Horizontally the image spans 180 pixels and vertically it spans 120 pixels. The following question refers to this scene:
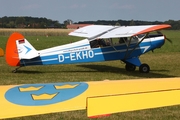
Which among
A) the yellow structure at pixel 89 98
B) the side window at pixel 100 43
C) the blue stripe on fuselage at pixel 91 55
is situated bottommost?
the blue stripe on fuselage at pixel 91 55

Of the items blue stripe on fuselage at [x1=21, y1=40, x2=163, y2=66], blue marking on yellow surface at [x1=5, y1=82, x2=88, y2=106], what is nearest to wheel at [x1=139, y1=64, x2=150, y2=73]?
blue stripe on fuselage at [x1=21, y1=40, x2=163, y2=66]

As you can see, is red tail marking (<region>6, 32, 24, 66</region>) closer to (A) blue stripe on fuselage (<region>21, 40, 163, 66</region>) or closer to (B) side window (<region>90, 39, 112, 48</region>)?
(A) blue stripe on fuselage (<region>21, 40, 163, 66</region>)

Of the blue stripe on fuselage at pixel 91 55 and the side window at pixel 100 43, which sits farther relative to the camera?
the side window at pixel 100 43

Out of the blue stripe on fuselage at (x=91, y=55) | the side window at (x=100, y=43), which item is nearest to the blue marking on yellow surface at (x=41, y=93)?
the blue stripe on fuselage at (x=91, y=55)

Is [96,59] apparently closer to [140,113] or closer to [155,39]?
[155,39]

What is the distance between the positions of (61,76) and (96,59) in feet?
5.40

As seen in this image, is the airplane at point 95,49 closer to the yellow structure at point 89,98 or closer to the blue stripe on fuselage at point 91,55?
the blue stripe on fuselage at point 91,55

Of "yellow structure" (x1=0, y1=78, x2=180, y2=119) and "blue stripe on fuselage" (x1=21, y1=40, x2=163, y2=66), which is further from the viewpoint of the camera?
"blue stripe on fuselage" (x1=21, y1=40, x2=163, y2=66)

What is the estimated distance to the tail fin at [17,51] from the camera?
9133 mm

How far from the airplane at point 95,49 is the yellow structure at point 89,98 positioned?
300 inches

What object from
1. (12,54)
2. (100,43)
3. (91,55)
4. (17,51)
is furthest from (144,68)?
(12,54)

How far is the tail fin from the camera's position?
9133 mm

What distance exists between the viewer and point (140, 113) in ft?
15.5

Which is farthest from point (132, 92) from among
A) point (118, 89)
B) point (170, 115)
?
point (170, 115)
